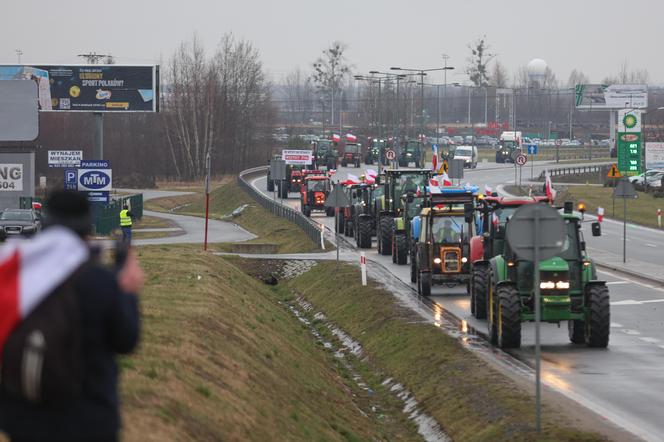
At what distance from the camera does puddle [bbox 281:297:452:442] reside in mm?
17500

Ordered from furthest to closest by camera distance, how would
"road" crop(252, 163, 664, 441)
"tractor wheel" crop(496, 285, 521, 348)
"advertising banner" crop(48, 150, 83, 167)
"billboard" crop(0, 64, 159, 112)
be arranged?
"billboard" crop(0, 64, 159, 112)
"advertising banner" crop(48, 150, 83, 167)
"tractor wheel" crop(496, 285, 521, 348)
"road" crop(252, 163, 664, 441)

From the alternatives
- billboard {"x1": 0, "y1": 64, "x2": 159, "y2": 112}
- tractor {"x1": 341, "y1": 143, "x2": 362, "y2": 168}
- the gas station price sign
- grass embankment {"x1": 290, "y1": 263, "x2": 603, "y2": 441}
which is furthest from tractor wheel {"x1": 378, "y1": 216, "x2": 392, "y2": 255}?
tractor {"x1": 341, "y1": 143, "x2": 362, "y2": 168}

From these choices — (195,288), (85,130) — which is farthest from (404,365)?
(85,130)

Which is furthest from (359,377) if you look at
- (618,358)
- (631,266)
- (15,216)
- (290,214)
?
(290,214)

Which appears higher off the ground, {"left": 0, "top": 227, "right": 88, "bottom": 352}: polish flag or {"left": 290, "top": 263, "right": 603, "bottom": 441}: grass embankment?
{"left": 0, "top": 227, "right": 88, "bottom": 352}: polish flag

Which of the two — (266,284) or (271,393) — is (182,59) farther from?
(271,393)

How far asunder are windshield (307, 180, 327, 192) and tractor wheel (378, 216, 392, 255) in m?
19.5

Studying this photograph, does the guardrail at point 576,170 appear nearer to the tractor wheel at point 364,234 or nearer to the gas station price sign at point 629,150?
the gas station price sign at point 629,150

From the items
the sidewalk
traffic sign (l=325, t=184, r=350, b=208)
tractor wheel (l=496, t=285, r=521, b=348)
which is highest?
traffic sign (l=325, t=184, r=350, b=208)

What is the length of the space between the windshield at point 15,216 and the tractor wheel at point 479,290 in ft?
91.9

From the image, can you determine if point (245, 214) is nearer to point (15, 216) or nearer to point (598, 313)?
point (15, 216)

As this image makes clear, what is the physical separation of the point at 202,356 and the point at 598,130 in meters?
182

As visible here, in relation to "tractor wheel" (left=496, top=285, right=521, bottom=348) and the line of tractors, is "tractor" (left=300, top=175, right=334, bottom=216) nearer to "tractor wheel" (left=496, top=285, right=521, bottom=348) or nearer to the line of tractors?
the line of tractors

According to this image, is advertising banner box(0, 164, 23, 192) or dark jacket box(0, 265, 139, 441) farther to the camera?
advertising banner box(0, 164, 23, 192)
